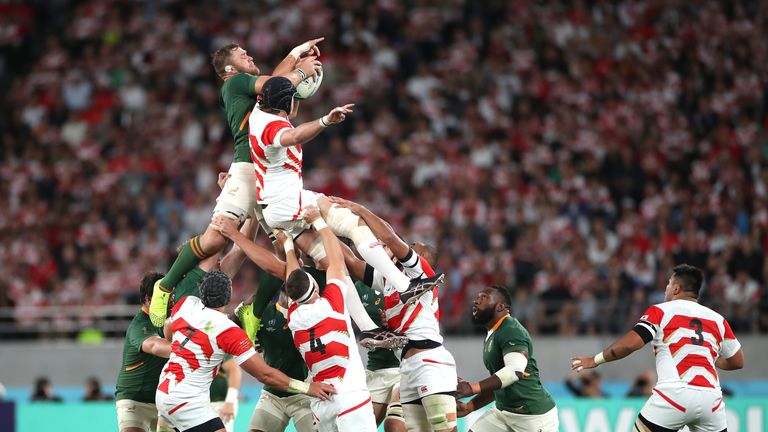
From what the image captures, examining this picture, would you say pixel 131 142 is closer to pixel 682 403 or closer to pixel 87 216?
pixel 87 216

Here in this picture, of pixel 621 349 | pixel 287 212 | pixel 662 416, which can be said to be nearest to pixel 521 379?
pixel 621 349

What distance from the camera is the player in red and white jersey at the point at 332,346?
365 inches

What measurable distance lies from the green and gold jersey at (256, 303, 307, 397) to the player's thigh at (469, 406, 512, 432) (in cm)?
166

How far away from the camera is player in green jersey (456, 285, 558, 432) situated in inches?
407

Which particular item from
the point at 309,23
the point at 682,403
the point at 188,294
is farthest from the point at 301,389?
the point at 309,23

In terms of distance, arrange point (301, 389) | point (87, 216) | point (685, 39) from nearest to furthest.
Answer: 1. point (301, 389)
2. point (87, 216)
3. point (685, 39)

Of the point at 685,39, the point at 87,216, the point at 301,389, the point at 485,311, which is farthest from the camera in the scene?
the point at 685,39

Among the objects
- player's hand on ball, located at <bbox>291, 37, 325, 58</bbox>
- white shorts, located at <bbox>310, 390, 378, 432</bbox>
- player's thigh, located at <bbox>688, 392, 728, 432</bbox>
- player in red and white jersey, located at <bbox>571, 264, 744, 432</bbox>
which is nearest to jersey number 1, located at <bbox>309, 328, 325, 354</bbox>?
white shorts, located at <bbox>310, 390, 378, 432</bbox>

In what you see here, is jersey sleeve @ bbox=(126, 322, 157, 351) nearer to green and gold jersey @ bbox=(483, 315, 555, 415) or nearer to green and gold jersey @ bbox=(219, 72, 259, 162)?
green and gold jersey @ bbox=(219, 72, 259, 162)

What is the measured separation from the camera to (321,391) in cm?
932

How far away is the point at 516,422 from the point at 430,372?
1023 mm

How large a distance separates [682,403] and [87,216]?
12090 mm

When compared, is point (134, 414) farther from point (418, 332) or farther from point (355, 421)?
point (418, 332)

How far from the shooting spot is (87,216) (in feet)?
63.5
